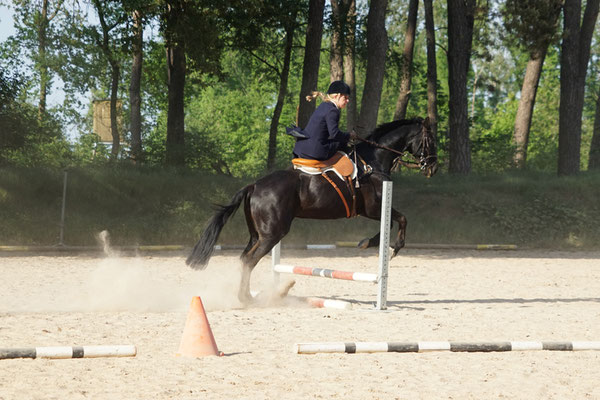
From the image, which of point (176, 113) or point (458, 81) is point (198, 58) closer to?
point (176, 113)

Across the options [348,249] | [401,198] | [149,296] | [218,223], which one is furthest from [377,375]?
[401,198]

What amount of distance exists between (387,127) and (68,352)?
5.74m

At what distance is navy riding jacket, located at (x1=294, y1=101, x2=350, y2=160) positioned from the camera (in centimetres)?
919

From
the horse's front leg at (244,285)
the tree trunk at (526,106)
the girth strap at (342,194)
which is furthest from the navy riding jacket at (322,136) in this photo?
the tree trunk at (526,106)

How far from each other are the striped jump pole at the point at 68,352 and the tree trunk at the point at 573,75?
65.7ft

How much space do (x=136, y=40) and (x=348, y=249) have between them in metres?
8.32

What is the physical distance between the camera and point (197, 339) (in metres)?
6.40

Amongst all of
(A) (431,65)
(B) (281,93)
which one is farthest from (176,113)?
(A) (431,65)

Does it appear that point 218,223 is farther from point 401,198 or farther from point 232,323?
point 401,198

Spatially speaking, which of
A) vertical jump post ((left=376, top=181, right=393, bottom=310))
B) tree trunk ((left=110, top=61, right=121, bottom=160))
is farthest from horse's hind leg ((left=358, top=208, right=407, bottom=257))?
tree trunk ((left=110, top=61, right=121, bottom=160))

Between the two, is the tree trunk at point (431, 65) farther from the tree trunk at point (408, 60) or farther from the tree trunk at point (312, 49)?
the tree trunk at point (312, 49)

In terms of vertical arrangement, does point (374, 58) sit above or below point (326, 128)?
above

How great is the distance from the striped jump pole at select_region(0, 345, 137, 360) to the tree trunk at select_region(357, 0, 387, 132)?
50.6ft

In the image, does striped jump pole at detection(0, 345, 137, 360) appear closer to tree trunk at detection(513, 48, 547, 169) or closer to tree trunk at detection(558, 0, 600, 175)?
tree trunk at detection(558, 0, 600, 175)
